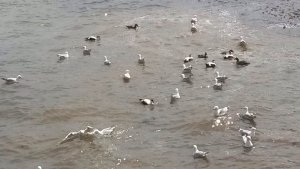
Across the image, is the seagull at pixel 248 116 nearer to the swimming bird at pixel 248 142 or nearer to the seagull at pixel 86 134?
the swimming bird at pixel 248 142

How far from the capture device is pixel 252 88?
24.8m

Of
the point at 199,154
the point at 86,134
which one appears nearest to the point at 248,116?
the point at 199,154

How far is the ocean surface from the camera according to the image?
19609mm

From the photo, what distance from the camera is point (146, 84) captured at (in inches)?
1019

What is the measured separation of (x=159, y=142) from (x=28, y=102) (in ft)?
23.6

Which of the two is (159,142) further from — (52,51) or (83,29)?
(83,29)

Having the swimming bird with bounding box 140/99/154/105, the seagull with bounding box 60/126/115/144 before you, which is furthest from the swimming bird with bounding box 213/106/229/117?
the seagull with bounding box 60/126/115/144

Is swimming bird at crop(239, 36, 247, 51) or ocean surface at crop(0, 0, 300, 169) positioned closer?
ocean surface at crop(0, 0, 300, 169)

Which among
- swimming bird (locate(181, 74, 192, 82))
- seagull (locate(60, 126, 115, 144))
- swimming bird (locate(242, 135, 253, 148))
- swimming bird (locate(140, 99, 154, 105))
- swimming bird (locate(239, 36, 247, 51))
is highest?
swimming bird (locate(239, 36, 247, 51))

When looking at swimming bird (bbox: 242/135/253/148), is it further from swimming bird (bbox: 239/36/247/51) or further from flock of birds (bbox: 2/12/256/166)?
swimming bird (bbox: 239/36/247/51)

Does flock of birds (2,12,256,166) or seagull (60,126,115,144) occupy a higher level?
flock of birds (2,12,256,166)

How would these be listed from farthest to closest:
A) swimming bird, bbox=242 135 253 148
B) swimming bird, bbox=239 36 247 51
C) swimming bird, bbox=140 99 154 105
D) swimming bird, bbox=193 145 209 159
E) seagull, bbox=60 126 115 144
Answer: swimming bird, bbox=239 36 247 51 → swimming bird, bbox=140 99 154 105 → seagull, bbox=60 126 115 144 → swimming bird, bbox=242 135 253 148 → swimming bird, bbox=193 145 209 159

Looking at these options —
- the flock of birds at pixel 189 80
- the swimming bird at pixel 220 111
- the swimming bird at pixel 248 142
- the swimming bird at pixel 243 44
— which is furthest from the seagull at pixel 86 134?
the swimming bird at pixel 243 44

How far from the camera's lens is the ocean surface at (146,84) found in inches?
772
